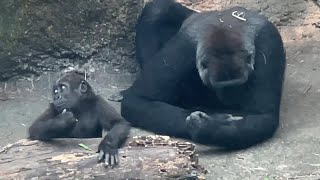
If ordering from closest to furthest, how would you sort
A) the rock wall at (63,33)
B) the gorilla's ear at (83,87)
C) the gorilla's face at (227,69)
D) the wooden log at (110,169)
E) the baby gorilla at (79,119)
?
the wooden log at (110,169) → the baby gorilla at (79,119) → the gorilla's ear at (83,87) → the gorilla's face at (227,69) → the rock wall at (63,33)

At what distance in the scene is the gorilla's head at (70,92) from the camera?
353cm

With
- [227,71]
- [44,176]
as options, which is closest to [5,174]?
[44,176]

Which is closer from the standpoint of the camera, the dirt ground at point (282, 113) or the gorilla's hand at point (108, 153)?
the gorilla's hand at point (108, 153)

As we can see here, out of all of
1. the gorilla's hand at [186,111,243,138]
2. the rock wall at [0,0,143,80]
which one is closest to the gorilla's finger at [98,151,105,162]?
the gorilla's hand at [186,111,243,138]

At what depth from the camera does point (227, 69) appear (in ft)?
13.1

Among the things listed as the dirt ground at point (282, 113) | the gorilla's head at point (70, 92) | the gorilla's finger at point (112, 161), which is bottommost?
the dirt ground at point (282, 113)

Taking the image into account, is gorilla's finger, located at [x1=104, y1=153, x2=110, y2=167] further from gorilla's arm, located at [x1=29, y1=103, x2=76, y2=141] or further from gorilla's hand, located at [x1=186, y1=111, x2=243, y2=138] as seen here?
gorilla's hand, located at [x1=186, y1=111, x2=243, y2=138]

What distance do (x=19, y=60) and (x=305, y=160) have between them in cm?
203

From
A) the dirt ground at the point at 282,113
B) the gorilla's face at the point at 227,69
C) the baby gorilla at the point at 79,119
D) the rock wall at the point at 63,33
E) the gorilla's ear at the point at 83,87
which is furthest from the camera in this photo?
the rock wall at the point at 63,33

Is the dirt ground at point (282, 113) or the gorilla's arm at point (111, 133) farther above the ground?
the gorilla's arm at point (111, 133)

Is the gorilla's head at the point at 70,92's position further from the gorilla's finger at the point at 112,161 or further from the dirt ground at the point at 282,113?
the dirt ground at the point at 282,113

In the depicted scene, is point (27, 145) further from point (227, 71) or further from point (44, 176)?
point (227, 71)

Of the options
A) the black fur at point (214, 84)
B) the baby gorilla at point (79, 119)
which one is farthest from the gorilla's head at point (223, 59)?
the baby gorilla at point (79, 119)

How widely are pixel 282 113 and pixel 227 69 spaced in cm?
66
